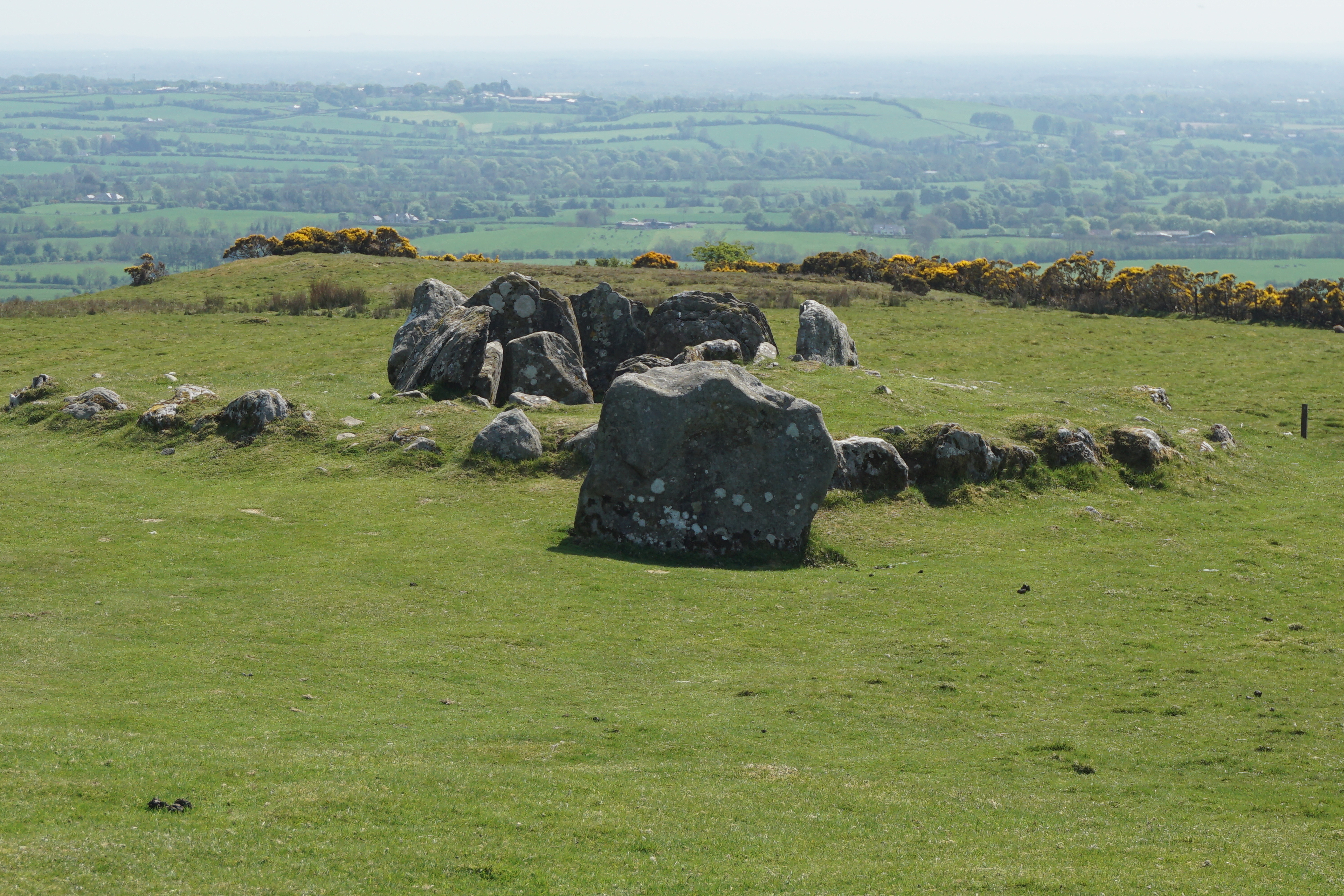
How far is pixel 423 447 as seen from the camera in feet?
94.8

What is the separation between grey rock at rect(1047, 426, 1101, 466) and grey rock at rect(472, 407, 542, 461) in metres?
13.4

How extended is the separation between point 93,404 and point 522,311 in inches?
512

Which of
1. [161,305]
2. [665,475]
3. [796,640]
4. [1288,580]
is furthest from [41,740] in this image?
[161,305]

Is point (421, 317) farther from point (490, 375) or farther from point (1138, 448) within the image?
point (1138, 448)

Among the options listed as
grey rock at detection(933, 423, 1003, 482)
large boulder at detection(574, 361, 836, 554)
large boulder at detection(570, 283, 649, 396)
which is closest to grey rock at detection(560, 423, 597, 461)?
large boulder at detection(574, 361, 836, 554)

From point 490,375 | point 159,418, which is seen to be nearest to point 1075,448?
point 490,375

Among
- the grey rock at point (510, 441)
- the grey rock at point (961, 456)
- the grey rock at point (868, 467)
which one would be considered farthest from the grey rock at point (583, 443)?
the grey rock at point (961, 456)

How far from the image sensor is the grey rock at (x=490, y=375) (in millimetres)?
33281

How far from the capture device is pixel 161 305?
183 ft

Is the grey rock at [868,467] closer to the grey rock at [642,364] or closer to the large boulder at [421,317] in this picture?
the grey rock at [642,364]

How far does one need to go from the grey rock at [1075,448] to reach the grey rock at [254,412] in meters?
20.7

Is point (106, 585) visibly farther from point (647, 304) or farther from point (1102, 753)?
point (647, 304)

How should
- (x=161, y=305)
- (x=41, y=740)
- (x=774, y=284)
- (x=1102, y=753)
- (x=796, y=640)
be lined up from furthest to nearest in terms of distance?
(x=774, y=284) < (x=161, y=305) < (x=796, y=640) < (x=1102, y=753) < (x=41, y=740)

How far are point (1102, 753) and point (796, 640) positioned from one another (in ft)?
19.4
